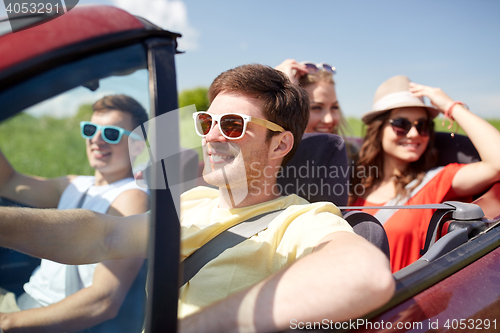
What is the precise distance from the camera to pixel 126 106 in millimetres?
1012

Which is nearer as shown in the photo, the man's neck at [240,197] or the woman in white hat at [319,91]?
the man's neck at [240,197]

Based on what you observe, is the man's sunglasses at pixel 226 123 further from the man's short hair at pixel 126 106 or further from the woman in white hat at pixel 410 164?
the woman in white hat at pixel 410 164

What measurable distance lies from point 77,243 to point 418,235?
1.99 meters

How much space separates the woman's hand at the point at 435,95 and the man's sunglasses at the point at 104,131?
7.84ft

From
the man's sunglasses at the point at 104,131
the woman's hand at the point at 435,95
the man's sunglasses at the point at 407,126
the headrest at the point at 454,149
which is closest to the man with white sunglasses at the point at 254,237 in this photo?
the man's sunglasses at the point at 104,131

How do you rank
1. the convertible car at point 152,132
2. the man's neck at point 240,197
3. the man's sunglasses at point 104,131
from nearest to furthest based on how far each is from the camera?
the convertible car at point 152,132
the man's sunglasses at point 104,131
the man's neck at point 240,197

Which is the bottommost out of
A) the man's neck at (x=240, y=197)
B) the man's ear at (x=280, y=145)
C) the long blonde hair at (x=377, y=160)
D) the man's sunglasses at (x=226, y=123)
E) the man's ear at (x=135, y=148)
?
the long blonde hair at (x=377, y=160)

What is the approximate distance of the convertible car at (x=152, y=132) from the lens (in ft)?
2.28

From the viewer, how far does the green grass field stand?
0.98 metres

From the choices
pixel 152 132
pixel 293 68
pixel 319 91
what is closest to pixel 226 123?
pixel 152 132

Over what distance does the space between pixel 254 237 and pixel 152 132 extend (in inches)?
32.5

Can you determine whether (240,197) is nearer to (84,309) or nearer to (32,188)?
(84,309)

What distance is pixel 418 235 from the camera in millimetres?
2219

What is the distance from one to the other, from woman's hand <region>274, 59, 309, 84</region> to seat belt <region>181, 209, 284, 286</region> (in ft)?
5.03
